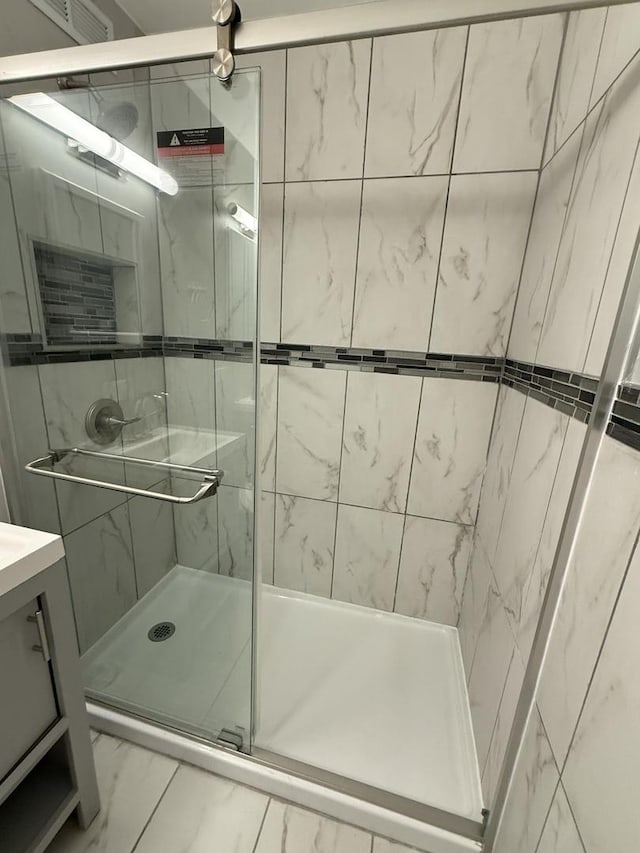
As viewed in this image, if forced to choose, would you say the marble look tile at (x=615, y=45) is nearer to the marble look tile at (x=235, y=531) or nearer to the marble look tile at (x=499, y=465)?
the marble look tile at (x=499, y=465)

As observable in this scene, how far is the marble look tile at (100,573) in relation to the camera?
1284mm

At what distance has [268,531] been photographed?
1.76 metres

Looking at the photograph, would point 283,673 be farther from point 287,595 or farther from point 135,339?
point 135,339

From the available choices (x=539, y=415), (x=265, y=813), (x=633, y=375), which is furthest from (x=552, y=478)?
(x=265, y=813)

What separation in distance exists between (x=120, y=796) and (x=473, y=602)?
1251 mm

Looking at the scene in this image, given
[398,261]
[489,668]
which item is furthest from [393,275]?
[489,668]

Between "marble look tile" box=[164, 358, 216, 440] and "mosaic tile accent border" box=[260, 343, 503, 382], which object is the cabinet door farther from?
"mosaic tile accent border" box=[260, 343, 503, 382]

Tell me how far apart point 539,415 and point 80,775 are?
56.2 inches

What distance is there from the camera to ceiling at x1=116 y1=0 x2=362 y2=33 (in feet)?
3.89

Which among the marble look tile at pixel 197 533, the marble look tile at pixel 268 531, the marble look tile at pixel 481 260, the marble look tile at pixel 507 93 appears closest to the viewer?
the marble look tile at pixel 507 93

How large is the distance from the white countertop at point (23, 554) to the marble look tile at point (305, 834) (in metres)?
0.90

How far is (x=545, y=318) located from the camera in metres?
0.92

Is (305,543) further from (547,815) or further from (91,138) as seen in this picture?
(91,138)

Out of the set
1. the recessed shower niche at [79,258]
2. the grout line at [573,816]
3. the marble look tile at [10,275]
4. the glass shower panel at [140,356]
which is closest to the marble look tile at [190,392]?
the glass shower panel at [140,356]
